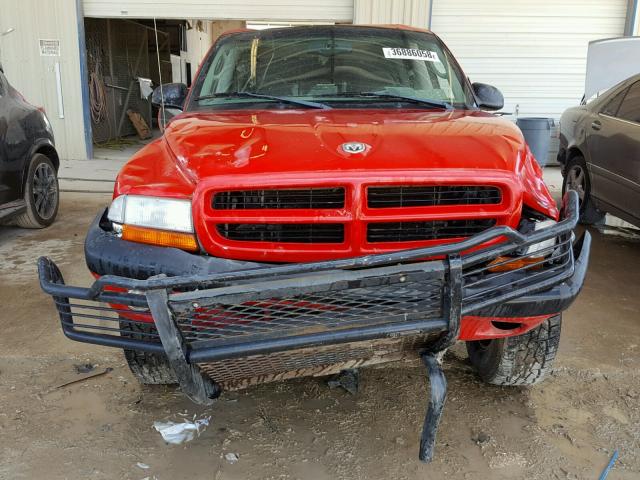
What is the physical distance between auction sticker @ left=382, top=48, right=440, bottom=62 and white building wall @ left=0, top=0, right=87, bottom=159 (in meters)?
8.23

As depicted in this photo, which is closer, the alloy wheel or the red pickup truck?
the red pickup truck

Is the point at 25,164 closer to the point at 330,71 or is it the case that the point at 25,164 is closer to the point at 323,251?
the point at 330,71

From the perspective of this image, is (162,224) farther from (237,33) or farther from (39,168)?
(39,168)

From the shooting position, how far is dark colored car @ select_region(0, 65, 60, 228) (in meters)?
4.89

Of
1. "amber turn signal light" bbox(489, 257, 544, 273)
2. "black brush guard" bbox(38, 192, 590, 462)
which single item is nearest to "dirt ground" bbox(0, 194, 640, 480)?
"black brush guard" bbox(38, 192, 590, 462)

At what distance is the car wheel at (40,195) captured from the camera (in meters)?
5.39

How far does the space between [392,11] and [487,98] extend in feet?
22.2

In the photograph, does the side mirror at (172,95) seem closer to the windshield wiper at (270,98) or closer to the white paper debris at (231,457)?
the windshield wiper at (270,98)

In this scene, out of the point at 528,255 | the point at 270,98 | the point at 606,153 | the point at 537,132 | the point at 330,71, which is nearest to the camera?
the point at 528,255

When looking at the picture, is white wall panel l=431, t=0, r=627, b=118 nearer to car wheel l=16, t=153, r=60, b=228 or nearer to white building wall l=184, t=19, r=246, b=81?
white building wall l=184, t=19, r=246, b=81

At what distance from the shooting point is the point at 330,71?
3303 millimetres

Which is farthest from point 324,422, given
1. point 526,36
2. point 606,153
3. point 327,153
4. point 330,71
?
point 526,36

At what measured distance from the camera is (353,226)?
2014mm

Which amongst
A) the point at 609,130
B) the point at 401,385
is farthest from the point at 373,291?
the point at 609,130
